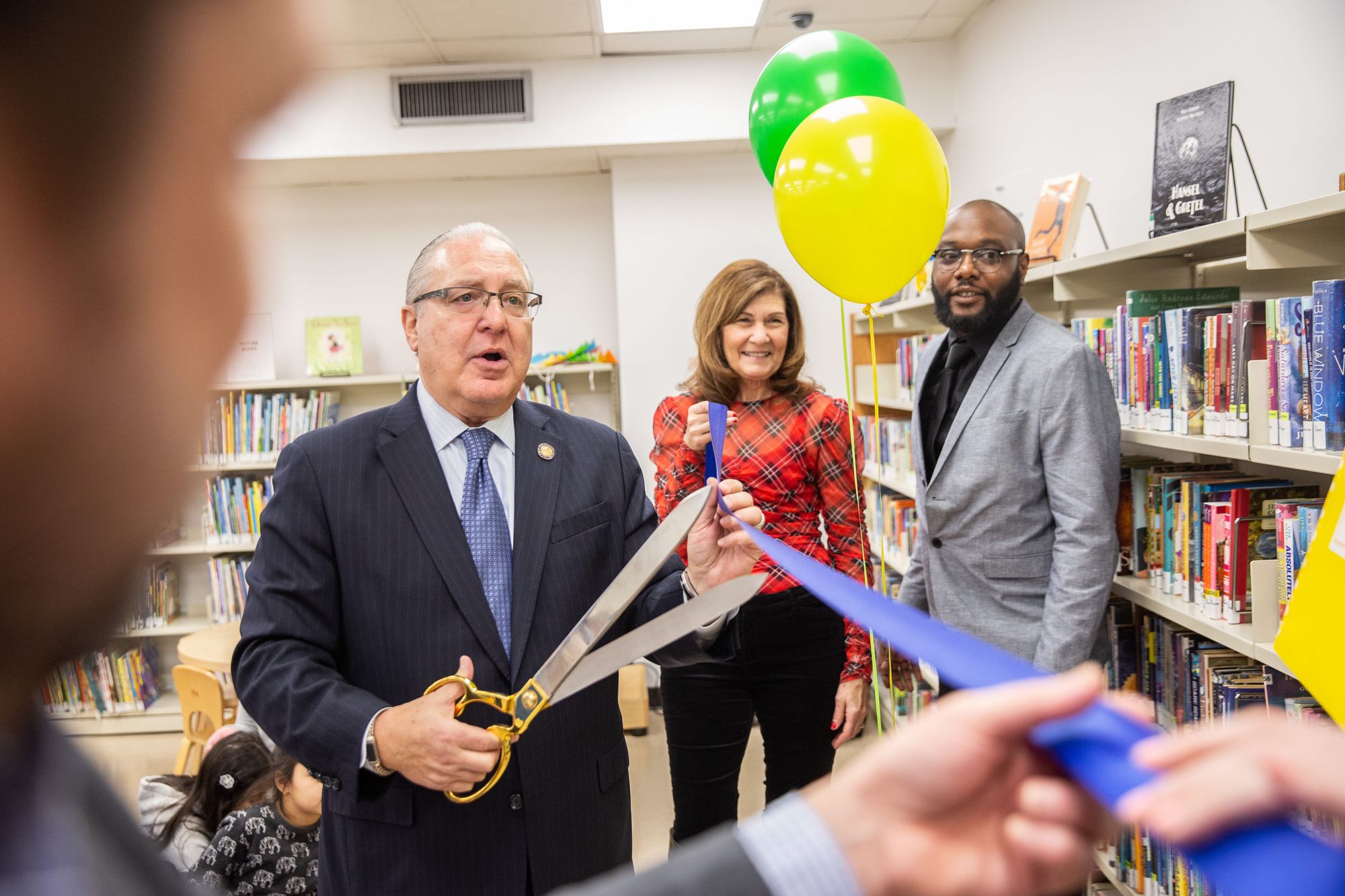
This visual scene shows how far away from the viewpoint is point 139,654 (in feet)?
16.2

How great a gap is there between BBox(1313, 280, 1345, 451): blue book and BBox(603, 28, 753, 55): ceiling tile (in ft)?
10.7

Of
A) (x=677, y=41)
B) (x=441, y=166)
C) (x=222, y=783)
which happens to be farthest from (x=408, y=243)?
(x=222, y=783)

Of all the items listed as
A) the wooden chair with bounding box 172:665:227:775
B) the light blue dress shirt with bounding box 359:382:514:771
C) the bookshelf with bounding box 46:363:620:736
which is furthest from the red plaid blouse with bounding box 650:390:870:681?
the bookshelf with bounding box 46:363:620:736

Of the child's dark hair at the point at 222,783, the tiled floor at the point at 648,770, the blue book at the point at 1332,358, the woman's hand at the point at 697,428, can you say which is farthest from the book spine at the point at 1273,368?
the child's dark hair at the point at 222,783

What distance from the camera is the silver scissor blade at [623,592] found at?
3.30ft

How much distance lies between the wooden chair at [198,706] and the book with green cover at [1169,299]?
3572mm

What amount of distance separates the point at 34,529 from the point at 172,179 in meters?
0.15

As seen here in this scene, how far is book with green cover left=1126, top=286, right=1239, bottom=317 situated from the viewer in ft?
7.07

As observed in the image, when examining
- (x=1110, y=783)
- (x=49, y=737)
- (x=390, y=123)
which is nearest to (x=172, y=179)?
(x=49, y=737)

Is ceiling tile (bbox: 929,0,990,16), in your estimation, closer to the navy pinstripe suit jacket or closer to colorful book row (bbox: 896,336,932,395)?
colorful book row (bbox: 896,336,932,395)

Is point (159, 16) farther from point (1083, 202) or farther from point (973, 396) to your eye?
point (1083, 202)

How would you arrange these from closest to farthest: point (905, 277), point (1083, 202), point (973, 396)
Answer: point (905, 277)
point (973, 396)
point (1083, 202)

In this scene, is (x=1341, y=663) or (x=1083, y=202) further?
(x=1083, y=202)

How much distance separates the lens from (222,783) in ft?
→ 8.14
